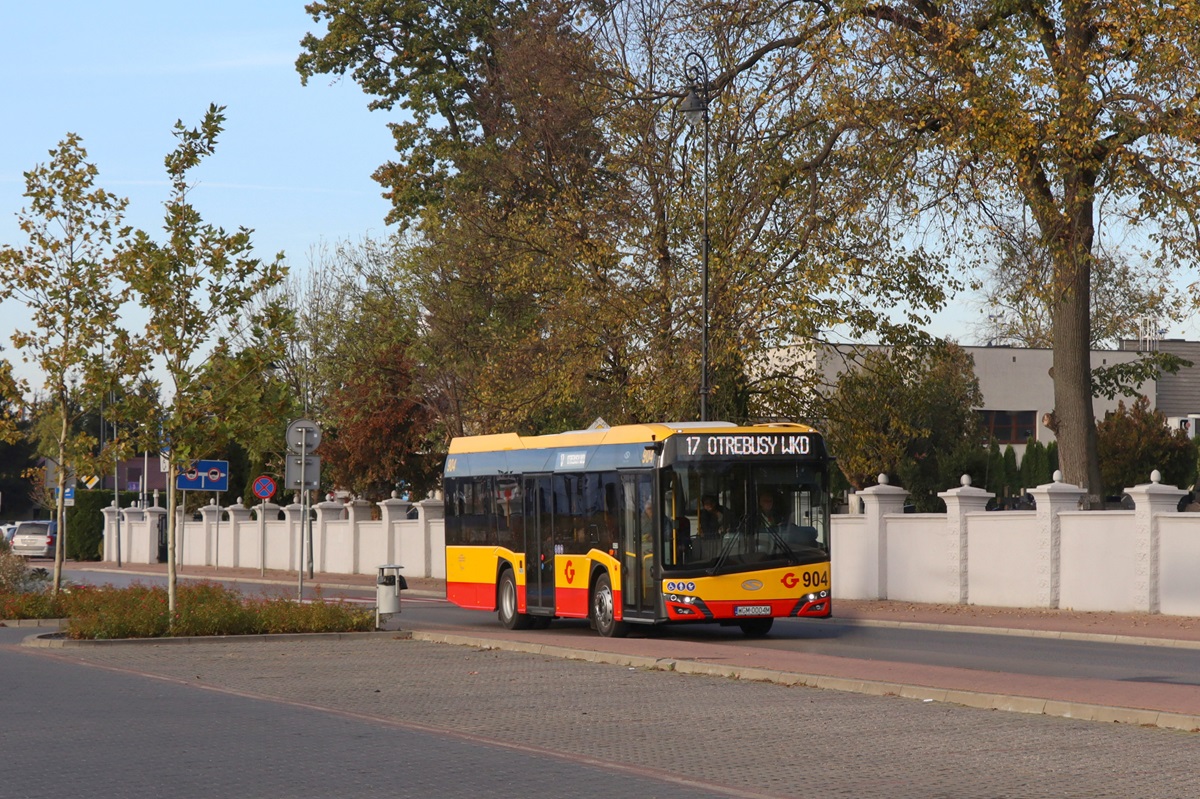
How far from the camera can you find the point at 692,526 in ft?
70.5

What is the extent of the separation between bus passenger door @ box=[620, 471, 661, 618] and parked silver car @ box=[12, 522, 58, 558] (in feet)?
182

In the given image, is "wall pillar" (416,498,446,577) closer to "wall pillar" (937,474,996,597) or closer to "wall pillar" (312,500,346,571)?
"wall pillar" (312,500,346,571)

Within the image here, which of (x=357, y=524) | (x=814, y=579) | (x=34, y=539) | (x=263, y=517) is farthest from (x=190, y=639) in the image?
(x=34, y=539)

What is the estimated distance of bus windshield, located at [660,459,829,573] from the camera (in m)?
21.4

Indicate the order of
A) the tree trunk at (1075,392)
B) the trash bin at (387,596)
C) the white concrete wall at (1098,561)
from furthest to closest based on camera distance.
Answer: the tree trunk at (1075,392) → the white concrete wall at (1098,561) → the trash bin at (387,596)

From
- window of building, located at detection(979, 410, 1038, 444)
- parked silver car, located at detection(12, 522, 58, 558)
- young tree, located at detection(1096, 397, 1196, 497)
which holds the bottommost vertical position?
parked silver car, located at detection(12, 522, 58, 558)

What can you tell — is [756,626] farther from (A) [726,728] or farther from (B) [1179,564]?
(A) [726,728]

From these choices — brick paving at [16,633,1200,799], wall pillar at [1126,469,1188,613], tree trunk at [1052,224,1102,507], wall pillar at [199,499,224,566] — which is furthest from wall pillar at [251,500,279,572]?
brick paving at [16,633,1200,799]

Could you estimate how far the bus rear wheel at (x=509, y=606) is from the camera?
2491 centimetres

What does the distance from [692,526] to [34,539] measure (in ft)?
189

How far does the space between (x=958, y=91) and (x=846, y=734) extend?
56.1 feet

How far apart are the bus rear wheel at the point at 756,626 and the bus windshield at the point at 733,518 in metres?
1.44

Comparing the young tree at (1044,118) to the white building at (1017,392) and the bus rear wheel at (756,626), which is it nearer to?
the bus rear wheel at (756,626)

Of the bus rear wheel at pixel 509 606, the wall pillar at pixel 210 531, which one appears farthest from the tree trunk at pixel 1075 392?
the wall pillar at pixel 210 531
